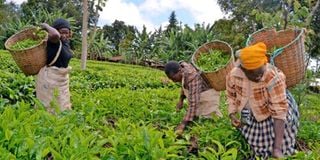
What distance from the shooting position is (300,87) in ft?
15.3

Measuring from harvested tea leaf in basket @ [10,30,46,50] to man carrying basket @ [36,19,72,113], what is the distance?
0.52ft

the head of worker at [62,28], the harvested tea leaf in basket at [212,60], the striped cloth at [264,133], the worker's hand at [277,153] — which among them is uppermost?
the head of worker at [62,28]

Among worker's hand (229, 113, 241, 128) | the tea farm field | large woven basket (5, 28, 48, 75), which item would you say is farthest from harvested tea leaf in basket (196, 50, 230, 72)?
large woven basket (5, 28, 48, 75)

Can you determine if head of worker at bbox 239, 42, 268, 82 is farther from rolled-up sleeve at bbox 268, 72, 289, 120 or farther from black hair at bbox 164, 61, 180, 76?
black hair at bbox 164, 61, 180, 76

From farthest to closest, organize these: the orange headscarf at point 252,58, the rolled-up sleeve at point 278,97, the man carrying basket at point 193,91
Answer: the man carrying basket at point 193,91, the rolled-up sleeve at point 278,97, the orange headscarf at point 252,58

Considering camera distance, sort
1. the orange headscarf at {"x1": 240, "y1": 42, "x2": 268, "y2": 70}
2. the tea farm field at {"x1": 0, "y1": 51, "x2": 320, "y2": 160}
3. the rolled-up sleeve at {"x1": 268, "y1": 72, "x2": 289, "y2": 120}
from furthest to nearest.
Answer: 1. the rolled-up sleeve at {"x1": 268, "y1": 72, "x2": 289, "y2": 120}
2. the orange headscarf at {"x1": 240, "y1": 42, "x2": 268, "y2": 70}
3. the tea farm field at {"x1": 0, "y1": 51, "x2": 320, "y2": 160}

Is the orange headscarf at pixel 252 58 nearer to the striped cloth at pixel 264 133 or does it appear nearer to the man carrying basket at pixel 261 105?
the man carrying basket at pixel 261 105


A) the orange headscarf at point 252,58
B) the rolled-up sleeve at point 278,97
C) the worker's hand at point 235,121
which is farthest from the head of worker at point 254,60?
the worker's hand at point 235,121

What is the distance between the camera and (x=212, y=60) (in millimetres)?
4898

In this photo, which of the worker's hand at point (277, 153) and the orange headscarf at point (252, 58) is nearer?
the orange headscarf at point (252, 58)

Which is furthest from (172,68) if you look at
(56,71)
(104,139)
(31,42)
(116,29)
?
(116,29)

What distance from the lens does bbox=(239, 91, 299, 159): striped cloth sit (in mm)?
3529

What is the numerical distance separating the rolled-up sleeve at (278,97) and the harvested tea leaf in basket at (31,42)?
2.54m

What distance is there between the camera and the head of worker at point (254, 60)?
3.24m
